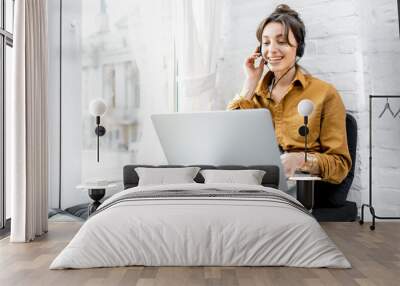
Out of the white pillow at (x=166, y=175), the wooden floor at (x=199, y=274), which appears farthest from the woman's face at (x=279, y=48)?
the wooden floor at (x=199, y=274)

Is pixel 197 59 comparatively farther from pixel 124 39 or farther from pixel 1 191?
pixel 1 191

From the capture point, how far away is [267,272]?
345 centimetres

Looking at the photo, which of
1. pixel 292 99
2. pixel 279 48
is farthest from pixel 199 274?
pixel 279 48

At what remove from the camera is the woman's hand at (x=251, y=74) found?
5.74m

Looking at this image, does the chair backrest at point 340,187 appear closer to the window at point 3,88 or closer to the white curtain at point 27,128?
the white curtain at point 27,128

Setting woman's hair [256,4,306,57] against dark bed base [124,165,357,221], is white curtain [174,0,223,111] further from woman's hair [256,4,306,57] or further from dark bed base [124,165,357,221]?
dark bed base [124,165,357,221]

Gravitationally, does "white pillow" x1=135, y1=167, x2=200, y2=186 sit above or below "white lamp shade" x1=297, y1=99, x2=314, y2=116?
below

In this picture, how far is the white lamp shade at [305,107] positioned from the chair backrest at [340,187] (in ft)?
1.90

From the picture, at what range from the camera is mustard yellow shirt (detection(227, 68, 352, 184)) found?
5.45 metres

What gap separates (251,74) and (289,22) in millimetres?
616

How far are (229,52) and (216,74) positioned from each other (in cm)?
26

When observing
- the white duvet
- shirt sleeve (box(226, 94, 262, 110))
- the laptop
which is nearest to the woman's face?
shirt sleeve (box(226, 94, 262, 110))

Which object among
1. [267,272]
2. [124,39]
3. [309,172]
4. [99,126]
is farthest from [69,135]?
[267,272]

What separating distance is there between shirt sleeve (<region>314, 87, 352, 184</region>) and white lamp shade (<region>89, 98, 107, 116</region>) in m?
2.06
